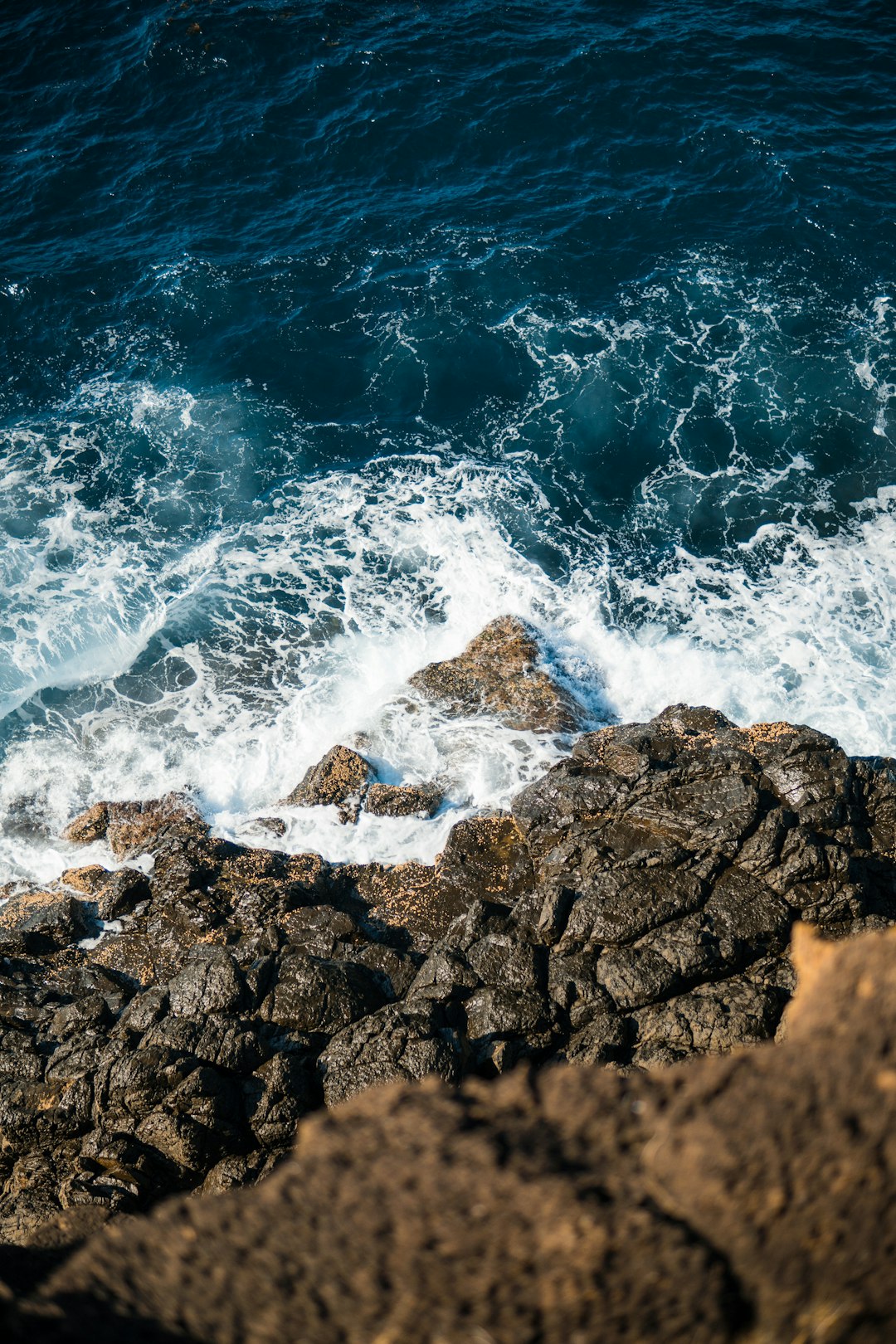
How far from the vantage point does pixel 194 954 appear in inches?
824

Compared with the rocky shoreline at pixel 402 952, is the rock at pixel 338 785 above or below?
below

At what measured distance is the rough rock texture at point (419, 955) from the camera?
17531 mm

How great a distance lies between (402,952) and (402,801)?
5.39 m

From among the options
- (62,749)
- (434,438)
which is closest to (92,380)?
(434,438)

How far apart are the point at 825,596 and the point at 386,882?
54.6ft

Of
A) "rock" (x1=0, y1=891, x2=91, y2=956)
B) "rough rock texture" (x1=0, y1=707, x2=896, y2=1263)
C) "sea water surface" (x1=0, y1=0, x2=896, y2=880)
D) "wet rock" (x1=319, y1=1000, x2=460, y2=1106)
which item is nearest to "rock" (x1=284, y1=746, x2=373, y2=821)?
"sea water surface" (x1=0, y1=0, x2=896, y2=880)

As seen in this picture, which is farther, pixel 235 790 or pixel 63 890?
pixel 235 790

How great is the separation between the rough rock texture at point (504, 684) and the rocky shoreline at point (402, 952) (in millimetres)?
1808

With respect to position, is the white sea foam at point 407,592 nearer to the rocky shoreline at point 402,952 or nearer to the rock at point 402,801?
the rock at point 402,801

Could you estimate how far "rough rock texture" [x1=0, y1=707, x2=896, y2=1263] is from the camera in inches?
690

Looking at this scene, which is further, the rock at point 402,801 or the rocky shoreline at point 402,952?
the rock at point 402,801

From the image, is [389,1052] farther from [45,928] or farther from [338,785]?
[45,928]

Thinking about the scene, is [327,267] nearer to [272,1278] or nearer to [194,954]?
[194,954]

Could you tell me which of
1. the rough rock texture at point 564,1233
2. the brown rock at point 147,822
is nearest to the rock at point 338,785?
the brown rock at point 147,822
